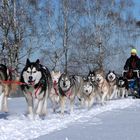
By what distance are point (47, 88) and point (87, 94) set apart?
2.87 m

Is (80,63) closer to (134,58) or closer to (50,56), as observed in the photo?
(50,56)

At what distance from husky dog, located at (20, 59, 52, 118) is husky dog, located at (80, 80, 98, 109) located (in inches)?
106

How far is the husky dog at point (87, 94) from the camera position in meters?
10.1

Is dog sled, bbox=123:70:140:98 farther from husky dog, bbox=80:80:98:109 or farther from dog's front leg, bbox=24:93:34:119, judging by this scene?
dog's front leg, bbox=24:93:34:119

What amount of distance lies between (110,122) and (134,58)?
665cm

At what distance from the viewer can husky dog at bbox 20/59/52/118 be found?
7.17m

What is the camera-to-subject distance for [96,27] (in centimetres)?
2619

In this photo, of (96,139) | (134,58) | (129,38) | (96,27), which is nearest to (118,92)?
(134,58)

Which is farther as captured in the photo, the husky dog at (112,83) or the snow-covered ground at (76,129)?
the husky dog at (112,83)

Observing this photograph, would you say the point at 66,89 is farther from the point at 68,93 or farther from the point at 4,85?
the point at 4,85

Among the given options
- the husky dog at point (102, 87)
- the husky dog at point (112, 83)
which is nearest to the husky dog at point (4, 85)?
the husky dog at point (102, 87)

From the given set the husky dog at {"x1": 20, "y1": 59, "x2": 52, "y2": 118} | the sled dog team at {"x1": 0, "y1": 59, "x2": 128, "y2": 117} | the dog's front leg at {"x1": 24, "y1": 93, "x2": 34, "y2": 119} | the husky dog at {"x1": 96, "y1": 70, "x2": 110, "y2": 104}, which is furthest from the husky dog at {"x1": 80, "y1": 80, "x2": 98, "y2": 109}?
the dog's front leg at {"x1": 24, "y1": 93, "x2": 34, "y2": 119}

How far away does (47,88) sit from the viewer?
7.54 meters

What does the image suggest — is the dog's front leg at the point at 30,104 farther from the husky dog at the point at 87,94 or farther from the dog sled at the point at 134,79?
the dog sled at the point at 134,79
